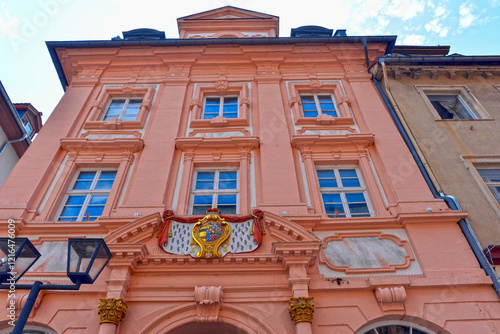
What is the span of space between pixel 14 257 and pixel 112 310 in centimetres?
211

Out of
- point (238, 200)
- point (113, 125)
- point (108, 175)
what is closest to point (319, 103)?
point (238, 200)

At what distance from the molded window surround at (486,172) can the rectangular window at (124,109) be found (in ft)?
31.3

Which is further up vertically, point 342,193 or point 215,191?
point 215,191

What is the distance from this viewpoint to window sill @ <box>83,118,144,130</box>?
10.7 m

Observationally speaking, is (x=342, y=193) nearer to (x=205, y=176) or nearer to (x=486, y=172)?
(x=205, y=176)

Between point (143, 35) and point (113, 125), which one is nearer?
point (113, 125)

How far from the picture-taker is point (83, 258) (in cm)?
485

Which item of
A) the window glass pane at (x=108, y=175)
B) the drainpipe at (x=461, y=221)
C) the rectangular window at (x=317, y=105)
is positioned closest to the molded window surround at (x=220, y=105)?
the rectangular window at (x=317, y=105)

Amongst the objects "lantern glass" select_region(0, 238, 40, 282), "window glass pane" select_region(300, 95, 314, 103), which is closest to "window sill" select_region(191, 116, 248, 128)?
"window glass pane" select_region(300, 95, 314, 103)

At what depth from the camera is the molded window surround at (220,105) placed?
10.8 meters

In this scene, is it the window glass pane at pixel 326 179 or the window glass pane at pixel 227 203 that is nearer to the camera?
the window glass pane at pixel 227 203

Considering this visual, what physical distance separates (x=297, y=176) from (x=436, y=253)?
3448 mm

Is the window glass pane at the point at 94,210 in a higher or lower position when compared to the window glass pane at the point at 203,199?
lower

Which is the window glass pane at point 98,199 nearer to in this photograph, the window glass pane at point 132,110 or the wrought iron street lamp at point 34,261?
the window glass pane at point 132,110
